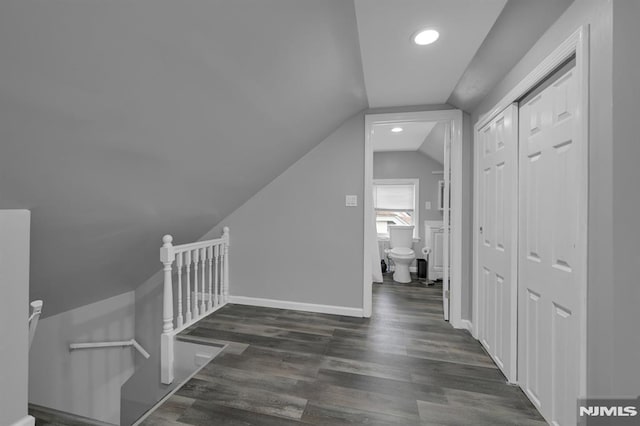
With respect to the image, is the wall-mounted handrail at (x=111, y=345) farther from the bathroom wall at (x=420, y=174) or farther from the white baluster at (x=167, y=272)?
the bathroom wall at (x=420, y=174)

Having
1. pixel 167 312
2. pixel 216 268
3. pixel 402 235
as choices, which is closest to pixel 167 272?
pixel 167 312

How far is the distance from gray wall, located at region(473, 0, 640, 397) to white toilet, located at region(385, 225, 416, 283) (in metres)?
3.28

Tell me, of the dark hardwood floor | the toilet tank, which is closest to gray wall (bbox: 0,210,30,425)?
the dark hardwood floor

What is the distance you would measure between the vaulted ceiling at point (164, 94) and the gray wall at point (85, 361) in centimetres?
23

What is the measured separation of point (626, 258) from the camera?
0.99m

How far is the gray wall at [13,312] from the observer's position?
1157 millimetres

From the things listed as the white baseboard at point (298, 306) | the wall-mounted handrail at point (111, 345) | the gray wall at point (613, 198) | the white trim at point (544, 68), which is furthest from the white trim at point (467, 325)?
the wall-mounted handrail at point (111, 345)

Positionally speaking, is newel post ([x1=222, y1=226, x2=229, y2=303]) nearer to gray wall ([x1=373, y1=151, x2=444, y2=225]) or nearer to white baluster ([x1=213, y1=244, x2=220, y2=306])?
white baluster ([x1=213, y1=244, x2=220, y2=306])

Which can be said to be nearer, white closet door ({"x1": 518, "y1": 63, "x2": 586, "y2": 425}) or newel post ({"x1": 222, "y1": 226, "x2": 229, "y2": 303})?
white closet door ({"x1": 518, "y1": 63, "x2": 586, "y2": 425})

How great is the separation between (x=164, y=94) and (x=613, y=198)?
189 cm

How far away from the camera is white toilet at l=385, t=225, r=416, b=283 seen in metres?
4.38

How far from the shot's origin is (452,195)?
2711 mm

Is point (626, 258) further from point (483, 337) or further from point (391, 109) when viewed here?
point (391, 109)

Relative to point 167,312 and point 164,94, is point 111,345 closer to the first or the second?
point 167,312
